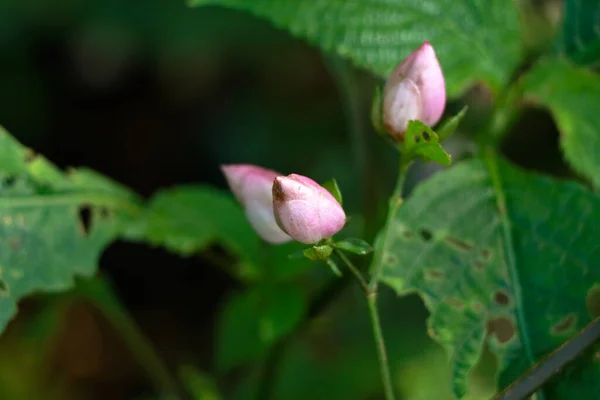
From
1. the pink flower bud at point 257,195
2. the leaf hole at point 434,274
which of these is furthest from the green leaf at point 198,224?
the leaf hole at point 434,274

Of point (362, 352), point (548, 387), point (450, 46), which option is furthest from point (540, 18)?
point (548, 387)

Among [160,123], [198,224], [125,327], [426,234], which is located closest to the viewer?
[426,234]

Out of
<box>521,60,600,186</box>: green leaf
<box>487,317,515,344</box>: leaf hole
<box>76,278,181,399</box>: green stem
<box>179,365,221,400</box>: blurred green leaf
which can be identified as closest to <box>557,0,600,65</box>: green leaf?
<box>521,60,600,186</box>: green leaf

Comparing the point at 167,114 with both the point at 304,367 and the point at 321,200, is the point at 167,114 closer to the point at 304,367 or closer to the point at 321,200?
the point at 304,367

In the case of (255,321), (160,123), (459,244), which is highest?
(459,244)

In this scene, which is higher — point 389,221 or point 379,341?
point 389,221

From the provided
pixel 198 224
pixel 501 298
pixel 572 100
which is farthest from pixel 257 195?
pixel 572 100

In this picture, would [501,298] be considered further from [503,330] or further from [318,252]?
[318,252]
